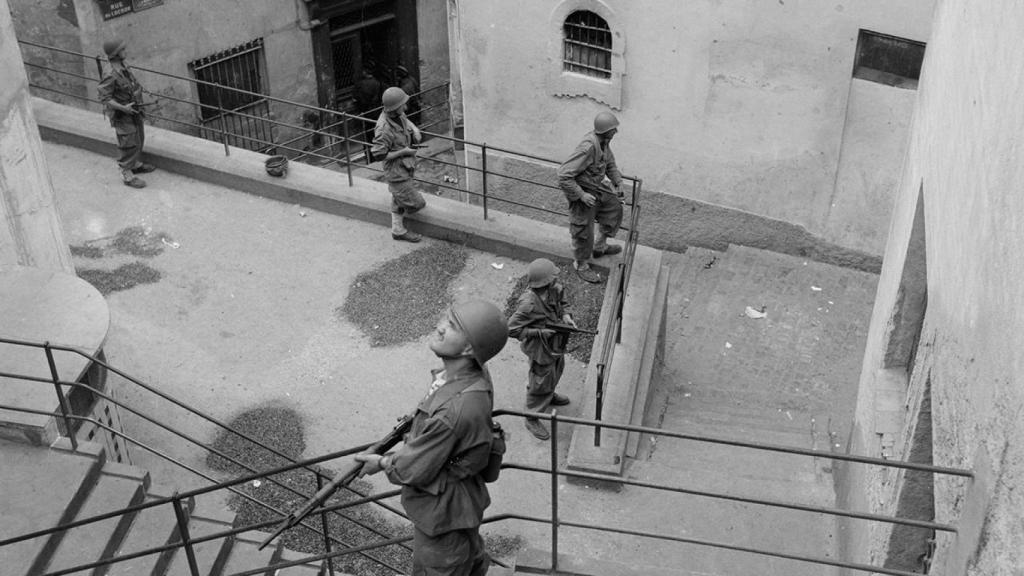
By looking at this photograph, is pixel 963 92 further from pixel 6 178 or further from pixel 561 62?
pixel 561 62

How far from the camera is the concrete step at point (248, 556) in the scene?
8188 mm

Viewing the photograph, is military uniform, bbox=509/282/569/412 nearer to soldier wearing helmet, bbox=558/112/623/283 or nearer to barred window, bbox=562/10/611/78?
soldier wearing helmet, bbox=558/112/623/283

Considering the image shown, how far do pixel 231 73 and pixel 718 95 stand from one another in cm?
973

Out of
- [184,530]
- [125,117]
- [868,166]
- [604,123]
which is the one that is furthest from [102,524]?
[868,166]

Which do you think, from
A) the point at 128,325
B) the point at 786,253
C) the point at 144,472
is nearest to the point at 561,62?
the point at 786,253

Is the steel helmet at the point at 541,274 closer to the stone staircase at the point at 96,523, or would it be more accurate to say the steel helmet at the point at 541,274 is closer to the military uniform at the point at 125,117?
the stone staircase at the point at 96,523

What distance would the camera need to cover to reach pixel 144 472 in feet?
27.7

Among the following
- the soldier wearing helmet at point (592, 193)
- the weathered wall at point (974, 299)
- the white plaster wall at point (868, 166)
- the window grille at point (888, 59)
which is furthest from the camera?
the white plaster wall at point (868, 166)

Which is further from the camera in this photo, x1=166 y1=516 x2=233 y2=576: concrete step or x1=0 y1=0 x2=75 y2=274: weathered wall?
x1=0 y1=0 x2=75 y2=274: weathered wall

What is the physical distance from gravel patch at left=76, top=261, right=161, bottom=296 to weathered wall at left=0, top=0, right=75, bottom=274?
7.55ft

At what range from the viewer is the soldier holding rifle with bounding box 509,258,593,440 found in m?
9.98

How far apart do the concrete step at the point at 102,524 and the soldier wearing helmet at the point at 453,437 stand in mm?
2695

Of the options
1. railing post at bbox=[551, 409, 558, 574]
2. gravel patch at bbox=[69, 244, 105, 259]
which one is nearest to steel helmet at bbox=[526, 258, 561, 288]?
railing post at bbox=[551, 409, 558, 574]

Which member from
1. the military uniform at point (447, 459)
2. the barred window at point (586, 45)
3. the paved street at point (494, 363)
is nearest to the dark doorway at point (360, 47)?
the barred window at point (586, 45)
